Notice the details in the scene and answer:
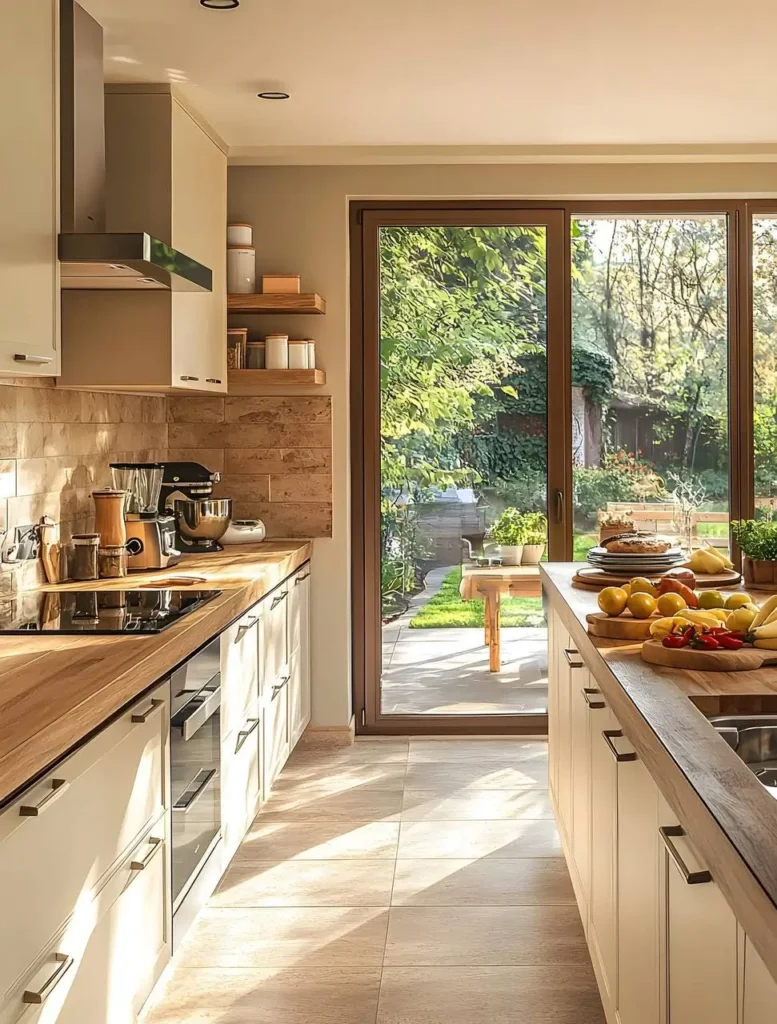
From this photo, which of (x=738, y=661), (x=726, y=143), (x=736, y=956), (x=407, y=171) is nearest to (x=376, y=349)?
(x=407, y=171)

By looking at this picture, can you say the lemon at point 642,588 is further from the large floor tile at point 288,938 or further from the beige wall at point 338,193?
the beige wall at point 338,193

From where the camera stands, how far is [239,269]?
15.9ft

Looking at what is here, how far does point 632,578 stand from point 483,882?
1082mm

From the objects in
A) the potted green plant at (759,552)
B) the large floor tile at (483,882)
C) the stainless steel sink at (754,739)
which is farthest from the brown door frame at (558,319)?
the stainless steel sink at (754,739)

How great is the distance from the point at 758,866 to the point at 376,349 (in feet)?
13.8

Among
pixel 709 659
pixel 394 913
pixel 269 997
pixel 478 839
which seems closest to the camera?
pixel 709 659

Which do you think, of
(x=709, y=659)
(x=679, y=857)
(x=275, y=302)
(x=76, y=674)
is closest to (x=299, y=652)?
(x=275, y=302)

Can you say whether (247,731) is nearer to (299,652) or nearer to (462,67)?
(299,652)

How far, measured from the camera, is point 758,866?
1172 mm

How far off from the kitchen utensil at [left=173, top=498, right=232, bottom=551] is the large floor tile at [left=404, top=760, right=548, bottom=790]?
1252 millimetres

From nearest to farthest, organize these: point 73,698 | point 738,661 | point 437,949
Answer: point 73,698, point 738,661, point 437,949

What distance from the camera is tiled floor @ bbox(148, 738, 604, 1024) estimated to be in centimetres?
282

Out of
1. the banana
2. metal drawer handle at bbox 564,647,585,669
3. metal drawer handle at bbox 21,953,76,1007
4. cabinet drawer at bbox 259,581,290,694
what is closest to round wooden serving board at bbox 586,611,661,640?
the banana

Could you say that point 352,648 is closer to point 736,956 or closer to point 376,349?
point 376,349
